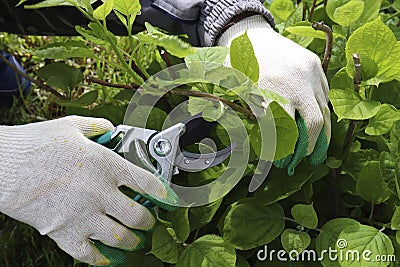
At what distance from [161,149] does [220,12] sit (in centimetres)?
31

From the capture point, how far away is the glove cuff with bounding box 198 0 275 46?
1108mm

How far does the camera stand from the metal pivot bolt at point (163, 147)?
934mm

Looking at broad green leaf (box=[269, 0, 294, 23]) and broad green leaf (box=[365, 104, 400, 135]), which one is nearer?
broad green leaf (box=[365, 104, 400, 135])

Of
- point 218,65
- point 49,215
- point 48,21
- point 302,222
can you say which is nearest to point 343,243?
point 302,222

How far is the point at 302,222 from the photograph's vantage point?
102cm

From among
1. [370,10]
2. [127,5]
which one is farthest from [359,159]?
[127,5]

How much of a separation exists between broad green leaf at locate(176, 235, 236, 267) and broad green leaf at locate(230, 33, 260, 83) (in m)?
0.26

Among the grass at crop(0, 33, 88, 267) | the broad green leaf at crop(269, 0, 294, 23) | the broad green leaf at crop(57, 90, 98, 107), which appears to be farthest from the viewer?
the grass at crop(0, 33, 88, 267)

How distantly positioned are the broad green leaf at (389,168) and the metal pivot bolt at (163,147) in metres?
0.35

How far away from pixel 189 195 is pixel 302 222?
187 millimetres

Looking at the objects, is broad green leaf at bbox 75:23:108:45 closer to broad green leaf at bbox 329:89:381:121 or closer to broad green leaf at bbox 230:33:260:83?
broad green leaf at bbox 230:33:260:83

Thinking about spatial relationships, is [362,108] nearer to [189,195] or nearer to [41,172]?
[189,195]

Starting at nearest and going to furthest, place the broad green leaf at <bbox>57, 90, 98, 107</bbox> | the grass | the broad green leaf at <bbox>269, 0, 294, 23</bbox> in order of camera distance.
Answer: the broad green leaf at <bbox>57, 90, 98, 107</bbox> → the broad green leaf at <bbox>269, 0, 294, 23</bbox> → the grass

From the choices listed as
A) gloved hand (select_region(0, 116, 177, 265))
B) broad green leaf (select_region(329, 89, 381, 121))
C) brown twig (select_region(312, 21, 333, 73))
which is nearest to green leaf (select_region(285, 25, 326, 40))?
brown twig (select_region(312, 21, 333, 73))
